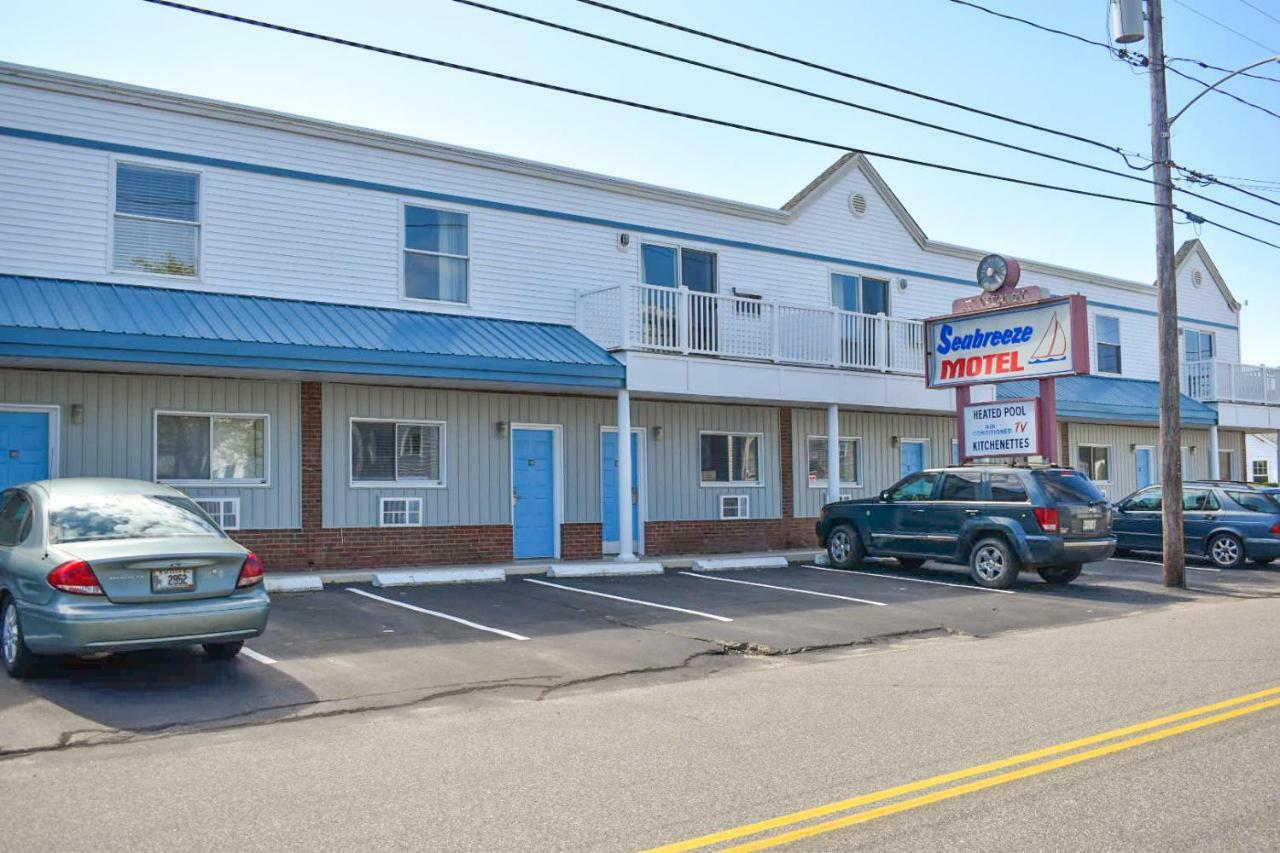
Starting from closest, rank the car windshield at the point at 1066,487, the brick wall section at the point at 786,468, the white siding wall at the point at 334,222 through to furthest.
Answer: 1. the white siding wall at the point at 334,222
2. the car windshield at the point at 1066,487
3. the brick wall section at the point at 786,468

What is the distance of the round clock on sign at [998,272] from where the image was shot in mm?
19000

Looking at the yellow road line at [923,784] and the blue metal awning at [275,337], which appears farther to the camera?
the blue metal awning at [275,337]

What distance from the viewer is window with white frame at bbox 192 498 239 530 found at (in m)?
15.1

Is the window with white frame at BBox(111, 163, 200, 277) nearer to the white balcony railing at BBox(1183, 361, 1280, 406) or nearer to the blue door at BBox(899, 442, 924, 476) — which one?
the blue door at BBox(899, 442, 924, 476)

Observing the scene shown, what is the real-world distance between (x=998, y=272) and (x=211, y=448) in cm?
1311

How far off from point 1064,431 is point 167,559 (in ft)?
77.0

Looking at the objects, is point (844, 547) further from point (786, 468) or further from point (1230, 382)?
point (1230, 382)

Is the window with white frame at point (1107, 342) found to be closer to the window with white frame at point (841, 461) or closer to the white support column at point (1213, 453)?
the white support column at point (1213, 453)

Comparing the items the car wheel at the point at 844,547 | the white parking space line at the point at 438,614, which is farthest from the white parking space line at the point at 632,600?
the car wheel at the point at 844,547

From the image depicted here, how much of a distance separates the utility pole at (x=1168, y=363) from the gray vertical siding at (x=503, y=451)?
23.8 ft

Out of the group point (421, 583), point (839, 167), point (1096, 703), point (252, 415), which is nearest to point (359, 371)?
point (252, 415)

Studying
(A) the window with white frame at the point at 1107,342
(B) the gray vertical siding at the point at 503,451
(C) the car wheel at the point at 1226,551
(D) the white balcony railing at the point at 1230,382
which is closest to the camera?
(B) the gray vertical siding at the point at 503,451

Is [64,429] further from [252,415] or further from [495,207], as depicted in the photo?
[495,207]

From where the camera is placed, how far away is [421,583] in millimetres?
14750
